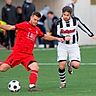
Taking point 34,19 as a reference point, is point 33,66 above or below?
below

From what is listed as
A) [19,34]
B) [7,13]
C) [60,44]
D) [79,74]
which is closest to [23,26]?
[19,34]

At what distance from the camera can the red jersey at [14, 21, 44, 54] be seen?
14.0m

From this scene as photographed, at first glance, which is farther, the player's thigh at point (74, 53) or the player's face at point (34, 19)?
the player's thigh at point (74, 53)

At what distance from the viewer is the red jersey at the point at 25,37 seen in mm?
13984

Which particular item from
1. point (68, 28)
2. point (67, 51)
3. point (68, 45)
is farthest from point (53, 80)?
point (68, 28)

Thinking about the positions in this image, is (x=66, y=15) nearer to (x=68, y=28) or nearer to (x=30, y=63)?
(x=68, y=28)

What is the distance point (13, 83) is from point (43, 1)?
19362 millimetres

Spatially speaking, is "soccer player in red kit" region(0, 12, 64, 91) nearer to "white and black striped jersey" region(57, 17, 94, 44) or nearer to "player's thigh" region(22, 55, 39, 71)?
"player's thigh" region(22, 55, 39, 71)

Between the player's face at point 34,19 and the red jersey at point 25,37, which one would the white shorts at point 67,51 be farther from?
the player's face at point 34,19

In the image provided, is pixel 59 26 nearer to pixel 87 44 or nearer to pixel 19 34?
pixel 19 34

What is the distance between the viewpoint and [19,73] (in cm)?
1812

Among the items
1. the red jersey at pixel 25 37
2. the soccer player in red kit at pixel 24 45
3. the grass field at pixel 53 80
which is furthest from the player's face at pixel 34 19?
the grass field at pixel 53 80

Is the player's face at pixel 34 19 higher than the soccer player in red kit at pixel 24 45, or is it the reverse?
the player's face at pixel 34 19

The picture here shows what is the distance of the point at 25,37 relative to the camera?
14047 millimetres
